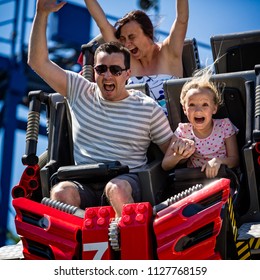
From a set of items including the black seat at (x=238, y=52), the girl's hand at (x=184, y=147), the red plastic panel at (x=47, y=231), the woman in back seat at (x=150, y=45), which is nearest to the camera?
the red plastic panel at (x=47, y=231)

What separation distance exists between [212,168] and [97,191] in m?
0.56

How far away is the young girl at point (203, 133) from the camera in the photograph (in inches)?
157

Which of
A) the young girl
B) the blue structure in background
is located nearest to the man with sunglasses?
the young girl

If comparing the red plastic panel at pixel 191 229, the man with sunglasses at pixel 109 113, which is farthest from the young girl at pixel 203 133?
the red plastic panel at pixel 191 229

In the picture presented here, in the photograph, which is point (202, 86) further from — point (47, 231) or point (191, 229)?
point (47, 231)

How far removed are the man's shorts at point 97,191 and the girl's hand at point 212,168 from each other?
1.05 ft

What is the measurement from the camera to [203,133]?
13.5 feet

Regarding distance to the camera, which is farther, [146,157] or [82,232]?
[146,157]

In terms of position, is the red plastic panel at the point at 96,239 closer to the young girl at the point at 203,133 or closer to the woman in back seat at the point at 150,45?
the young girl at the point at 203,133

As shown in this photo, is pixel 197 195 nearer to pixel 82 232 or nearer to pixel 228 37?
pixel 82 232

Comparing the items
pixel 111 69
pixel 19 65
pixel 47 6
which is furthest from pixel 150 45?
pixel 19 65
